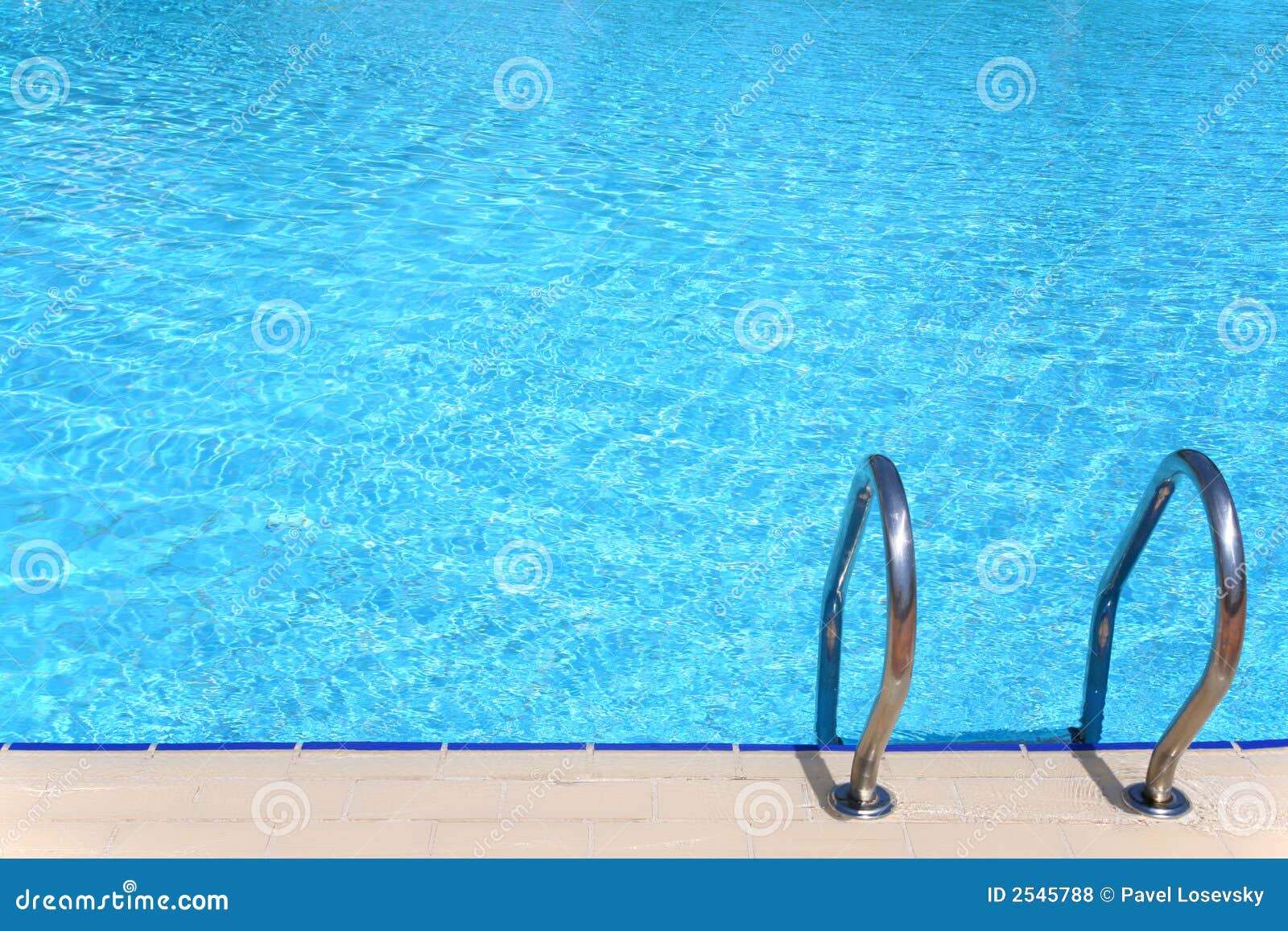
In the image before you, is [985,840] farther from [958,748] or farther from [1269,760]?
[1269,760]

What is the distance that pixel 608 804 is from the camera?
2.68 metres

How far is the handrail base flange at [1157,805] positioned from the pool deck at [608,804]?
0.06 ft

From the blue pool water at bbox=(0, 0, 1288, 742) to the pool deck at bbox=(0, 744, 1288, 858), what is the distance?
42.8 inches

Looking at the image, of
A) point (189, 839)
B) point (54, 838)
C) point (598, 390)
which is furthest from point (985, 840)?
point (598, 390)

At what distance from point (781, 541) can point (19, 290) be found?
4.38m

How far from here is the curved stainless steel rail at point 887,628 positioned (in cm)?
232

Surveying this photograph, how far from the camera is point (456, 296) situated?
6.64 meters

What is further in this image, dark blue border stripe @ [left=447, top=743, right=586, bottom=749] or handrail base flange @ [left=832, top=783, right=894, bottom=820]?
dark blue border stripe @ [left=447, top=743, right=586, bottom=749]

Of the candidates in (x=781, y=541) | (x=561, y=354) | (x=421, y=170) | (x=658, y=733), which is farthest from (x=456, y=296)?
(x=658, y=733)

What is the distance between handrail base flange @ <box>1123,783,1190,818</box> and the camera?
2660 millimetres

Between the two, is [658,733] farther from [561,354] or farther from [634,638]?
[561,354]

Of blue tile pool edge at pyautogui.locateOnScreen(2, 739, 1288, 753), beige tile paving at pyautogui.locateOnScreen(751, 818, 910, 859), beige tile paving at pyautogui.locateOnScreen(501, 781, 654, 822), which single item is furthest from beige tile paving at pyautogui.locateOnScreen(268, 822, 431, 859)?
beige tile paving at pyautogui.locateOnScreen(751, 818, 910, 859)

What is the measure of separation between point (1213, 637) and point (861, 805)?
81cm

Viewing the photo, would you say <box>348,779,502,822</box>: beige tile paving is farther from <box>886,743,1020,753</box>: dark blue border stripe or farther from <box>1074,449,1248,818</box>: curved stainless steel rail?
<box>1074,449,1248,818</box>: curved stainless steel rail
